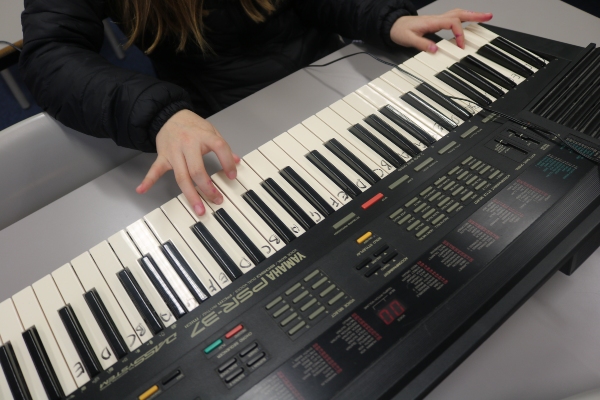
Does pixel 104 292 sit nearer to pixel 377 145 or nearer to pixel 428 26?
pixel 377 145

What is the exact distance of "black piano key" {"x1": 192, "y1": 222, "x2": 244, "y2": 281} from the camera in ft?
2.35

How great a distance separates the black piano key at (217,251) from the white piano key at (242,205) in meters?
0.07

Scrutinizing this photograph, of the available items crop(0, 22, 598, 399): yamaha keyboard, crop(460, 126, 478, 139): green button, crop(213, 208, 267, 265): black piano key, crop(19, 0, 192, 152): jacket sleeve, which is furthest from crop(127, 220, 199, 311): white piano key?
crop(460, 126, 478, 139): green button

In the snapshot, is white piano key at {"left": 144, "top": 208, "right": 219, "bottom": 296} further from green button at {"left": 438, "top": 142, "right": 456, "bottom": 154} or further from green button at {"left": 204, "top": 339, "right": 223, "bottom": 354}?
green button at {"left": 438, "top": 142, "right": 456, "bottom": 154}

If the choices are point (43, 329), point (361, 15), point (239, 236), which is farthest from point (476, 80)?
point (43, 329)

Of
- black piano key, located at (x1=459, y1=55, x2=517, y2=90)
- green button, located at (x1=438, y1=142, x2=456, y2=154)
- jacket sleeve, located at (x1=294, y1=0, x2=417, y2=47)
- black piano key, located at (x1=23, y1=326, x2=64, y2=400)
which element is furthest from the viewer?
jacket sleeve, located at (x1=294, y1=0, x2=417, y2=47)

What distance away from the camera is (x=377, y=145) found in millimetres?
856

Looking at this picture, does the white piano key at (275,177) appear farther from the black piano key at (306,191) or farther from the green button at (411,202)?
the green button at (411,202)

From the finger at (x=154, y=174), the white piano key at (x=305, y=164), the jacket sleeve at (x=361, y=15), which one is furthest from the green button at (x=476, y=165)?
the finger at (x=154, y=174)

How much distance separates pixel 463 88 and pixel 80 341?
2.67 feet

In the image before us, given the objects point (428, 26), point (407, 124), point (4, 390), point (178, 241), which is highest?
point (428, 26)

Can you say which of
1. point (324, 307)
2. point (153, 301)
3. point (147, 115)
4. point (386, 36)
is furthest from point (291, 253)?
point (386, 36)

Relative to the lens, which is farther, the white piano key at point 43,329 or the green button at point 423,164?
the green button at point 423,164

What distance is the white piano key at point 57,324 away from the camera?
2.12 ft
